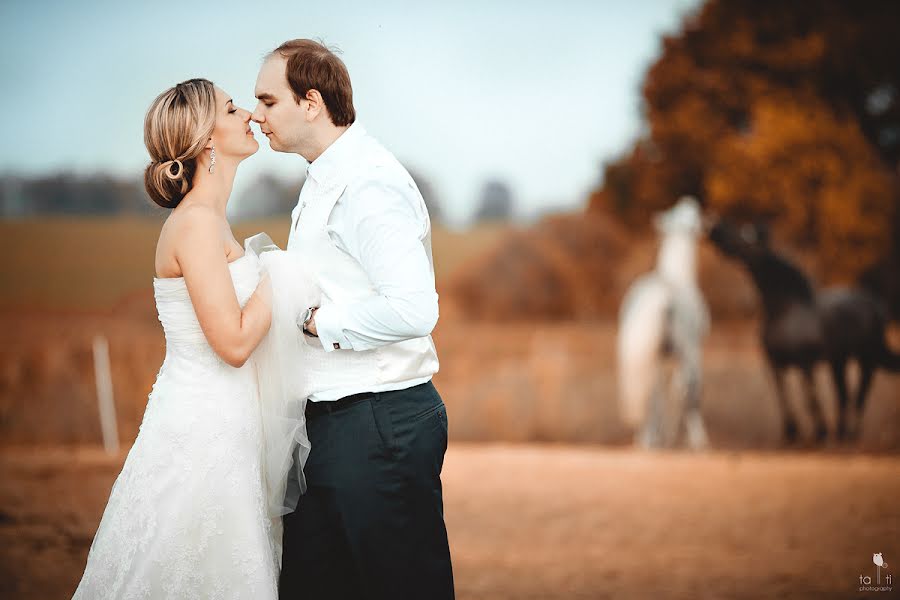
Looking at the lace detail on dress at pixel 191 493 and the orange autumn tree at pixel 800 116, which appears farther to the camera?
the orange autumn tree at pixel 800 116

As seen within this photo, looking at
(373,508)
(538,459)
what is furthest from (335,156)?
(538,459)

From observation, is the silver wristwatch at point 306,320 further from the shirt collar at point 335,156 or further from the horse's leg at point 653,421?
the horse's leg at point 653,421

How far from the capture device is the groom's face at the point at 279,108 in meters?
2.21

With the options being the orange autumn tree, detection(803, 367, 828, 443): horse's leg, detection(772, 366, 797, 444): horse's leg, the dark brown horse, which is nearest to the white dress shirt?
the dark brown horse

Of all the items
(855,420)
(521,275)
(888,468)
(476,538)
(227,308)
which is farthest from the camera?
(521,275)

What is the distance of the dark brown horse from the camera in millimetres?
9414

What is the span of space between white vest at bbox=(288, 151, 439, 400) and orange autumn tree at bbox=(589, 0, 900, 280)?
36.9 ft

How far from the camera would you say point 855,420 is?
32.1 ft

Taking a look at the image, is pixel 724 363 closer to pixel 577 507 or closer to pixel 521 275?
pixel 521 275

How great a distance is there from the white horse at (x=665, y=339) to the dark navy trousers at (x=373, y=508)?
6.90 metres

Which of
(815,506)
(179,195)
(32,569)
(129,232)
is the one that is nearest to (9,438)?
(129,232)

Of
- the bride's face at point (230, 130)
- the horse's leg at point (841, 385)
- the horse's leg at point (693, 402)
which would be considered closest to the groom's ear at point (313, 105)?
the bride's face at point (230, 130)

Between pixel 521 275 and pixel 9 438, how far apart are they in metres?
8.34

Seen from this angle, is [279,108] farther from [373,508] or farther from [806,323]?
[806,323]
